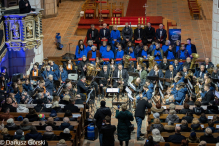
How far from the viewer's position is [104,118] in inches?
491

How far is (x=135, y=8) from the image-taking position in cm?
2548

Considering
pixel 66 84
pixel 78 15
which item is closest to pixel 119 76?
pixel 66 84

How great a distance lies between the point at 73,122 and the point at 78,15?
13952 mm

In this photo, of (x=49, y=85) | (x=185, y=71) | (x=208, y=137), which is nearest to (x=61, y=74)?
(x=49, y=85)

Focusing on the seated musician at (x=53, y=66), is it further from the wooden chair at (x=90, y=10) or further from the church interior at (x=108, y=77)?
the wooden chair at (x=90, y=10)

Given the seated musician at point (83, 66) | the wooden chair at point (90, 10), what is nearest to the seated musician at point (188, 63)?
→ the seated musician at point (83, 66)

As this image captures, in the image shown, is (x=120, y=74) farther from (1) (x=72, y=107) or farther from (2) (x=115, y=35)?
(1) (x=72, y=107)

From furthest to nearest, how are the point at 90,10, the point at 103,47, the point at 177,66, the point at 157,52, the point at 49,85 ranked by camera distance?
the point at 90,10 → the point at 103,47 → the point at 157,52 → the point at 177,66 → the point at 49,85

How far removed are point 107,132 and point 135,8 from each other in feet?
48.6

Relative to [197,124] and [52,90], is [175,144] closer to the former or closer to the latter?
[197,124]

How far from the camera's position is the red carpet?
80.2 ft

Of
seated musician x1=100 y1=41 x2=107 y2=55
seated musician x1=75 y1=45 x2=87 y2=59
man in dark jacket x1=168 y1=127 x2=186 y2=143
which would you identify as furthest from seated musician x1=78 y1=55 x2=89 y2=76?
man in dark jacket x1=168 y1=127 x2=186 y2=143

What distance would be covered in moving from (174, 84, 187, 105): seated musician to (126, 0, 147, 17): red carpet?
9.80 meters

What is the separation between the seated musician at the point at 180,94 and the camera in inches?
591
